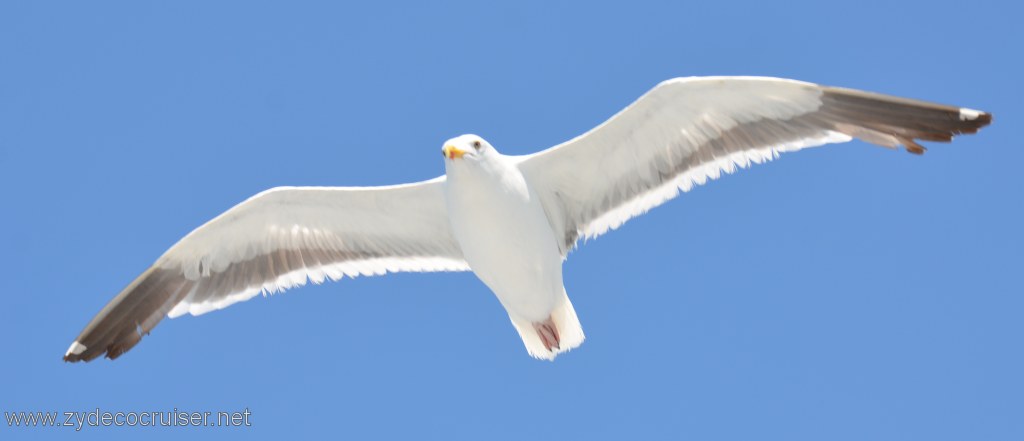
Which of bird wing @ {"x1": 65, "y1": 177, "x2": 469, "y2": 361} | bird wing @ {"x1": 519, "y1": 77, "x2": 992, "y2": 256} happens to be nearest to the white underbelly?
bird wing @ {"x1": 519, "y1": 77, "x2": 992, "y2": 256}

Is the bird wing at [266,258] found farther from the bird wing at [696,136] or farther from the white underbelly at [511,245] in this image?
the bird wing at [696,136]

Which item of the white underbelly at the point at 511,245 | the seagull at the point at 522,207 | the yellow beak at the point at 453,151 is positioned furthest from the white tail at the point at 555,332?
the yellow beak at the point at 453,151

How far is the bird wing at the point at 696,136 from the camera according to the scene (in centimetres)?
1102

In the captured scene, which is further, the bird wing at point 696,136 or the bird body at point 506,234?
the bird body at point 506,234

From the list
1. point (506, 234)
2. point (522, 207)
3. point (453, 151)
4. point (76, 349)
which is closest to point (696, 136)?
point (522, 207)

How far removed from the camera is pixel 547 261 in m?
11.5

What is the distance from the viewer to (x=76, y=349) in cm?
1241

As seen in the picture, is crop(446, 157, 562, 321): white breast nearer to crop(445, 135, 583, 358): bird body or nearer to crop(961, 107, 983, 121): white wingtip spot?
crop(445, 135, 583, 358): bird body

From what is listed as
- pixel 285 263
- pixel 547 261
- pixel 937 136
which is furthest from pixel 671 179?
pixel 285 263

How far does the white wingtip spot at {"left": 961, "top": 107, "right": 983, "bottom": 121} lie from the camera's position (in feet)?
34.9

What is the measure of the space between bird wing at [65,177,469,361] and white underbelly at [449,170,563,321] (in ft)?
2.43

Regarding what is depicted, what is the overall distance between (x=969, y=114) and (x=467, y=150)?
3913mm

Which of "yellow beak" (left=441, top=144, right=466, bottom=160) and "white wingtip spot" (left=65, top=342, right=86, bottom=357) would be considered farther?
"white wingtip spot" (left=65, top=342, right=86, bottom=357)

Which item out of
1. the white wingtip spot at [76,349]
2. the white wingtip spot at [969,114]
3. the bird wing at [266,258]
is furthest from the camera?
the white wingtip spot at [76,349]
